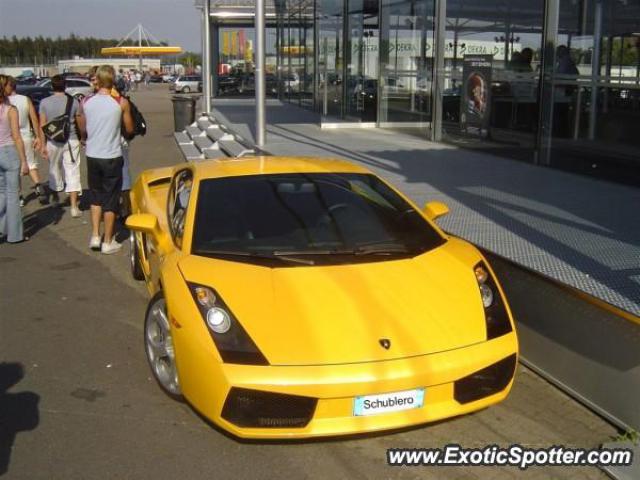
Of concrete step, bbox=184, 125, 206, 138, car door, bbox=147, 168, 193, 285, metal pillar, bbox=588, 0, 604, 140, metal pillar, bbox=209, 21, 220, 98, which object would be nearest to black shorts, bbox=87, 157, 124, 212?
car door, bbox=147, 168, 193, 285

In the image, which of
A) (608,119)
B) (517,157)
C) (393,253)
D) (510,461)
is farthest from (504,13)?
(510,461)

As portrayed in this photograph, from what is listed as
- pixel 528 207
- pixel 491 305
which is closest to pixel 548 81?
pixel 528 207

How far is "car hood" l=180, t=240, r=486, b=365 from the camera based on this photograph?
3.57 meters

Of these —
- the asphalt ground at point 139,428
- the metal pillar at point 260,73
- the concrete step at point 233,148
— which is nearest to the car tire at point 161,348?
the asphalt ground at point 139,428

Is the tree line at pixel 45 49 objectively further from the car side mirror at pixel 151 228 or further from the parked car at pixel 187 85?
the car side mirror at pixel 151 228

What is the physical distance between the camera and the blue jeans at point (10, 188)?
808cm

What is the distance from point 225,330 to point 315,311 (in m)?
0.48

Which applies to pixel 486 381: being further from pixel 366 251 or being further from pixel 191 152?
pixel 191 152

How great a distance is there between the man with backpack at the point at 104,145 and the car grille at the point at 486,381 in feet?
17.0

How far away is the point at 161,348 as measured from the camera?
435 cm

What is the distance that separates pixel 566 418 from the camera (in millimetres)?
4098

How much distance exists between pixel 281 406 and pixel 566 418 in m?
1.75

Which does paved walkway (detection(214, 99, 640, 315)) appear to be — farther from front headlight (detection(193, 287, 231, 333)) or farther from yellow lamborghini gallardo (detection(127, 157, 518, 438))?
front headlight (detection(193, 287, 231, 333))

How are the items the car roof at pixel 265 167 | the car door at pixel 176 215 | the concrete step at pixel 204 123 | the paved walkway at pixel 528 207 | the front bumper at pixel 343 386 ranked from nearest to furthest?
the front bumper at pixel 343 386
the car door at pixel 176 215
the paved walkway at pixel 528 207
the car roof at pixel 265 167
the concrete step at pixel 204 123
